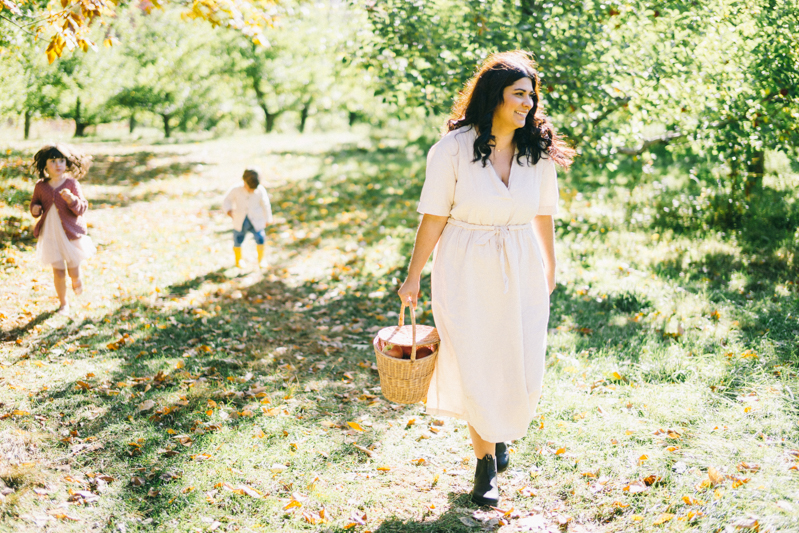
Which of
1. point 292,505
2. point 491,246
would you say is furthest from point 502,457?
point 491,246

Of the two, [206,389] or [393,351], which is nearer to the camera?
[393,351]

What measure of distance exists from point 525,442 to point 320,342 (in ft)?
8.01

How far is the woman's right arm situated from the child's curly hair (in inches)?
160

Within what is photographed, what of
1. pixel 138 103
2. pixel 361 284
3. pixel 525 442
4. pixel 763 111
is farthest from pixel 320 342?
pixel 138 103

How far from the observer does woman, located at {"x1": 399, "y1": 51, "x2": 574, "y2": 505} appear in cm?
294

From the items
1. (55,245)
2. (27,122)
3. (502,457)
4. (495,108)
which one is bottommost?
(502,457)

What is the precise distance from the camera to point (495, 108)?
9.70ft

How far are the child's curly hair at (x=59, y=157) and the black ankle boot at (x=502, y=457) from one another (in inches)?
185

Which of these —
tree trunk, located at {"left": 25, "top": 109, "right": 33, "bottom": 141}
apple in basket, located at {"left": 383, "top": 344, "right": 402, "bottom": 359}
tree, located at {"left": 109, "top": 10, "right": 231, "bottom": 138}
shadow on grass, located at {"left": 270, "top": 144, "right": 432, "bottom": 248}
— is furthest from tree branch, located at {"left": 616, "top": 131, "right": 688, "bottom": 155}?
tree, located at {"left": 109, "top": 10, "right": 231, "bottom": 138}

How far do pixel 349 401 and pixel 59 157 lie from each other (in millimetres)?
3582

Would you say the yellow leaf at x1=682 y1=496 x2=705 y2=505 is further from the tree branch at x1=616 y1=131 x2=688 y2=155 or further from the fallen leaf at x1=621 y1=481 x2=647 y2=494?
the tree branch at x1=616 y1=131 x2=688 y2=155

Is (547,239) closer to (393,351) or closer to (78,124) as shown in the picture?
(393,351)

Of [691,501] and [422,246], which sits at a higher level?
[422,246]

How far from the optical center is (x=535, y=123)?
312 centimetres
